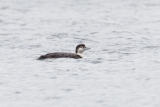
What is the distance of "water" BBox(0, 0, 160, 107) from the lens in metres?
16.3

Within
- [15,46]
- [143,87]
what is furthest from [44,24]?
[143,87]

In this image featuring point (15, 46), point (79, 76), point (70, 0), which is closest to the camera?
point (79, 76)

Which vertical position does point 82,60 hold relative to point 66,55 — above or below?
below

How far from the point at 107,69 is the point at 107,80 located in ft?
5.51

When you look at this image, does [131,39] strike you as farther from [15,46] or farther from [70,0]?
[70,0]

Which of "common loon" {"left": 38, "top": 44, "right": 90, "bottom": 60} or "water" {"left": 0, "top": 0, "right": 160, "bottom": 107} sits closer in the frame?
"water" {"left": 0, "top": 0, "right": 160, "bottom": 107}

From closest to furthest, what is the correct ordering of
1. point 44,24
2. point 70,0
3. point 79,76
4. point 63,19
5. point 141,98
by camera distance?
1. point 141,98
2. point 79,76
3. point 44,24
4. point 63,19
5. point 70,0

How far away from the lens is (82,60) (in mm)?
21578

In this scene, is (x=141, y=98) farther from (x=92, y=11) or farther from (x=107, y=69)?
(x=92, y=11)

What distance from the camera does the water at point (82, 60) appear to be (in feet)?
53.5

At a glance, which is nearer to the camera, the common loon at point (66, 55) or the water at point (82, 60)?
the water at point (82, 60)

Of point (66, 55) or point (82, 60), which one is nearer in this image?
point (66, 55)

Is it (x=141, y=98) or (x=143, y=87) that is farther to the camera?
(x=143, y=87)

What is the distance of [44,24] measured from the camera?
1373 inches
